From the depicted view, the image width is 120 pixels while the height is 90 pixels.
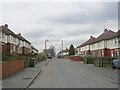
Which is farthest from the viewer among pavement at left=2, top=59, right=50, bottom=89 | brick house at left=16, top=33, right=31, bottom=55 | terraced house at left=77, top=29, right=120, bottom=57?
brick house at left=16, top=33, right=31, bottom=55

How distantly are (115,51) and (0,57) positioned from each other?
4002cm

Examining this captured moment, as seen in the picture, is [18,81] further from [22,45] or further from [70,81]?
[22,45]

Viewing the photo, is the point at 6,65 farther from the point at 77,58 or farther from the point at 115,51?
the point at 77,58

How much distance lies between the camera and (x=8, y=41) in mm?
61188

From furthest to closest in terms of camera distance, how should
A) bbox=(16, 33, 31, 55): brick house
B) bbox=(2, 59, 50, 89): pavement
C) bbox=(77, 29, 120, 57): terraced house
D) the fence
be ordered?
1. bbox=(16, 33, 31, 55): brick house
2. bbox=(77, 29, 120, 57): terraced house
3. the fence
4. bbox=(2, 59, 50, 89): pavement

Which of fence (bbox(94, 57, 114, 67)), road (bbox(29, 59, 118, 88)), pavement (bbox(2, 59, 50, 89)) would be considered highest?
fence (bbox(94, 57, 114, 67))

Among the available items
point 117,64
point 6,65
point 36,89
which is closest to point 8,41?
point 117,64

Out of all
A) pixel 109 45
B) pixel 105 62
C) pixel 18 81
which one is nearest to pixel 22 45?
pixel 109 45

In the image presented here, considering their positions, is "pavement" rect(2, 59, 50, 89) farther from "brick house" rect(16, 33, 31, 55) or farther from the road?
"brick house" rect(16, 33, 31, 55)

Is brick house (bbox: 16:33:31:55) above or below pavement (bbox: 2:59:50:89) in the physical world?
above

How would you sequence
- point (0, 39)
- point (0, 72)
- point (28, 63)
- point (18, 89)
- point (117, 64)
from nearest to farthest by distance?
1. point (18, 89)
2. point (0, 72)
3. point (117, 64)
4. point (28, 63)
5. point (0, 39)

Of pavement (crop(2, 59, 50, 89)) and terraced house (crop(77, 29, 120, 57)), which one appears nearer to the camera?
pavement (crop(2, 59, 50, 89))

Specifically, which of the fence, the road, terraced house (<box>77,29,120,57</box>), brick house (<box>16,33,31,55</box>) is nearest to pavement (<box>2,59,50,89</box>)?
the road

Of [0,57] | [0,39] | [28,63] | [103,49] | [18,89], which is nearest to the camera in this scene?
[18,89]
